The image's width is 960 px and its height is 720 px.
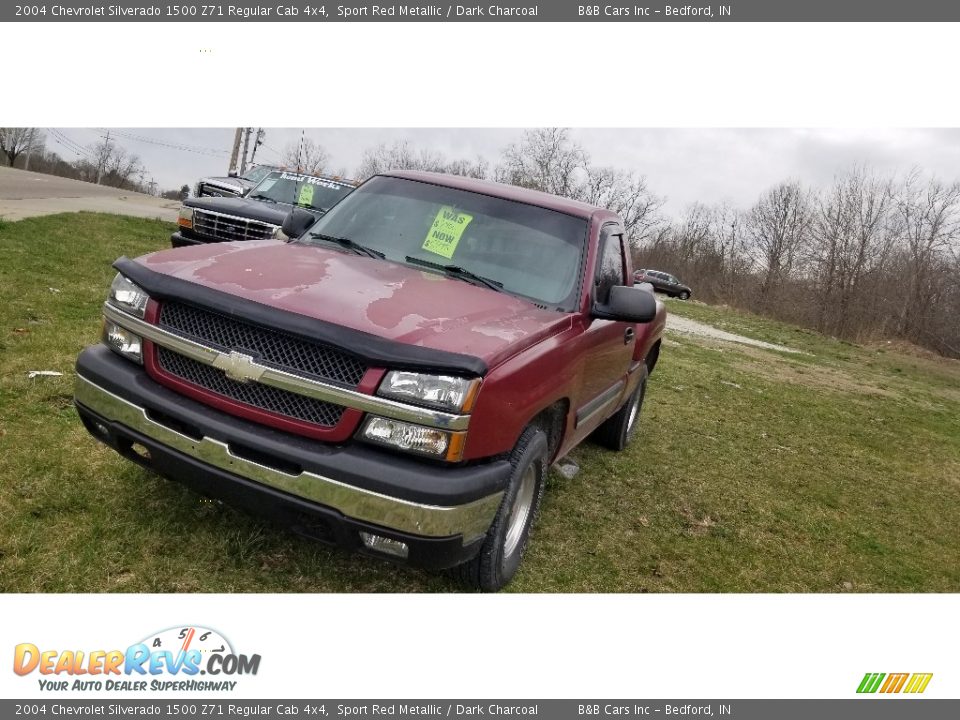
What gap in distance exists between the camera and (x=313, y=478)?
98.0 inches

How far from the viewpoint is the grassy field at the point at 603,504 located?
121 inches

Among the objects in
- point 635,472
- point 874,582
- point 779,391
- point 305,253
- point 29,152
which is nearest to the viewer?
point 305,253

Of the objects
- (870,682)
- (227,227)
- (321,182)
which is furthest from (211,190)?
(870,682)

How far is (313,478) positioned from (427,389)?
1.69ft

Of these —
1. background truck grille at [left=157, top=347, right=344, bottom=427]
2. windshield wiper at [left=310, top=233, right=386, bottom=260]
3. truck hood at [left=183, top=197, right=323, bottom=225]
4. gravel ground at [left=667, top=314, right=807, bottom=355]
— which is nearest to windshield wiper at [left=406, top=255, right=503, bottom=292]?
windshield wiper at [left=310, top=233, right=386, bottom=260]

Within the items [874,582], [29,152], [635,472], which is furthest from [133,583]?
[29,152]

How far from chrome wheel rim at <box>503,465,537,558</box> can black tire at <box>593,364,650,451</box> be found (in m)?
2.34

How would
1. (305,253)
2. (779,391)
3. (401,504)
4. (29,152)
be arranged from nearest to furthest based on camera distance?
(401,504) < (305,253) < (779,391) < (29,152)

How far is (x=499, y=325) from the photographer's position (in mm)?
2982

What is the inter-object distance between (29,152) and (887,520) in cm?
7494

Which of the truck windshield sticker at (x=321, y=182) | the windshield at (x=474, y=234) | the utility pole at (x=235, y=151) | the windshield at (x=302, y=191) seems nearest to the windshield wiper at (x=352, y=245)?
the windshield at (x=474, y=234)

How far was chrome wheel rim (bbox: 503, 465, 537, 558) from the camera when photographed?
10.6 feet

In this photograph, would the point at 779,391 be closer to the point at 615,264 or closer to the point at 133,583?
the point at 615,264

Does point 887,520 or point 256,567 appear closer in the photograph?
point 256,567
